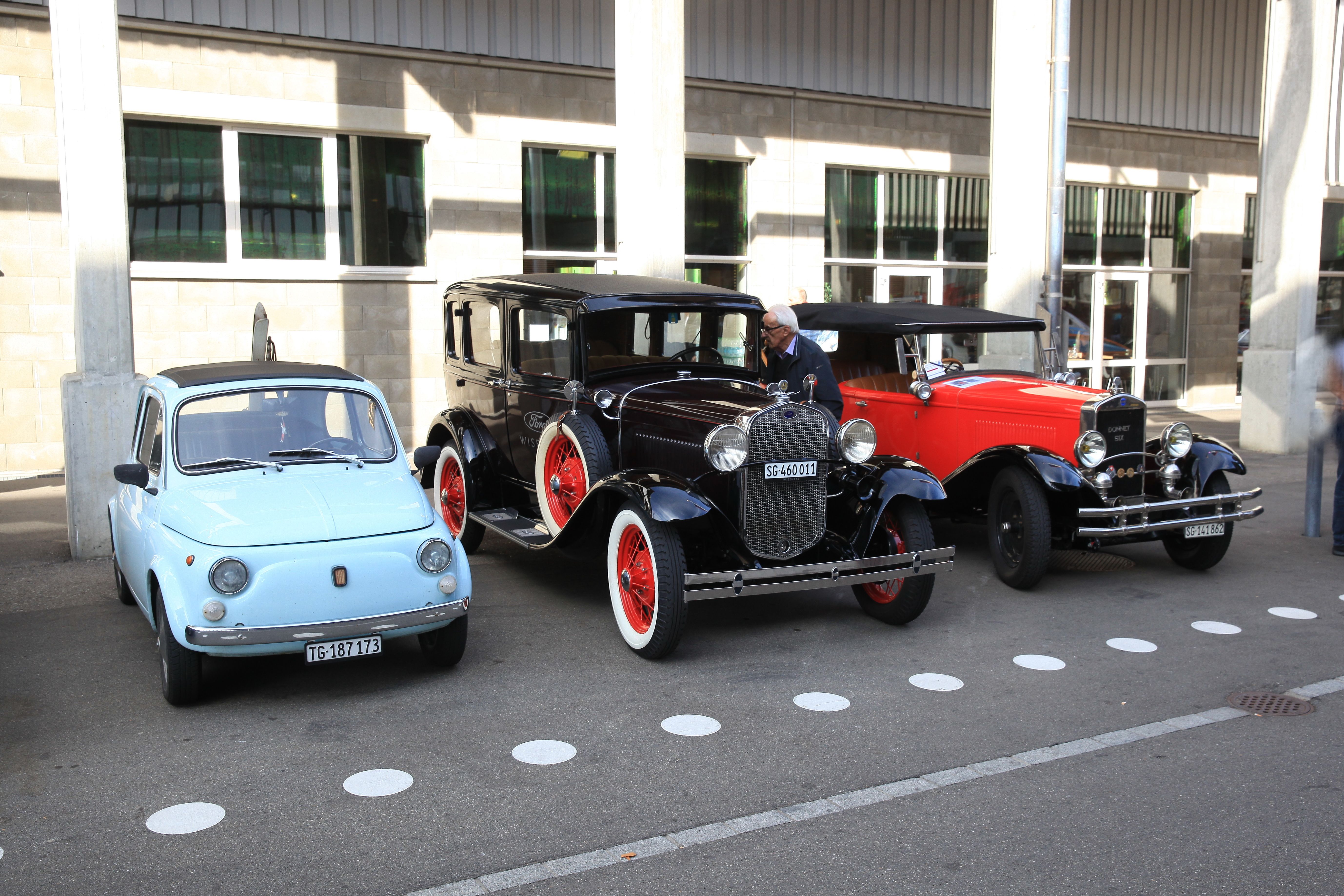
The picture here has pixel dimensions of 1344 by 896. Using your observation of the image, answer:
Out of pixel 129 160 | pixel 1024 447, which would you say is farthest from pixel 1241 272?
pixel 129 160

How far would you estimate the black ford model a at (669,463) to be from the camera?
558cm

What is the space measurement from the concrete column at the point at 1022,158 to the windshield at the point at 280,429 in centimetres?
772

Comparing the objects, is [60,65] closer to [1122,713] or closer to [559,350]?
[559,350]

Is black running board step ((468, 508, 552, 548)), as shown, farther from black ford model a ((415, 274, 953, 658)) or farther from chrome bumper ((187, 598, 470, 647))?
chrome bumper ((187, 598, 470, 647))

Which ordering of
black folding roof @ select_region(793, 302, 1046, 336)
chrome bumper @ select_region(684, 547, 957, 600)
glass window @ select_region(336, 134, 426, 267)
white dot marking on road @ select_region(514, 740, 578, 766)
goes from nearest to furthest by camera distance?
white dot marking on road @ select_region(514, 740, 578, 766)
chrome bumper @ select_region(684, 547, 957, 600)
black folding roof @ select_region(793, 302, 1046, 336)
glass window @ select_region(336, 134, 426, 267)

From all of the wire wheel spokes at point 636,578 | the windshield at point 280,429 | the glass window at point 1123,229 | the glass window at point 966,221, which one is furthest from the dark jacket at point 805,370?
the glass window at point 1123,229

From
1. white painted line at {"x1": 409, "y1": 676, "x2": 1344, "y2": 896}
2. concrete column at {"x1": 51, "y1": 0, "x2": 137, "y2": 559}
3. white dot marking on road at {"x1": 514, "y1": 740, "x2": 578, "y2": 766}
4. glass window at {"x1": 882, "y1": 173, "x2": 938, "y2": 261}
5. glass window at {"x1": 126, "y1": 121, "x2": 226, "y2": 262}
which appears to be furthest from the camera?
glass window at {"x1": 882, "y1": 173, "x2": 938, "y2": 261}

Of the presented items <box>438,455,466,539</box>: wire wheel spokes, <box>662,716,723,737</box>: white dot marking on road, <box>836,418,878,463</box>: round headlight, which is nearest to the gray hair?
<box>836,418,878,463</box>: round headlight

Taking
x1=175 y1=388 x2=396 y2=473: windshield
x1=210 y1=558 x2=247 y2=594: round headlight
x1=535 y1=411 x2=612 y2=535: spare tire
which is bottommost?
x1=210 y1=558 x2=247 y2=594: round headlight

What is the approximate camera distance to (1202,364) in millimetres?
18078

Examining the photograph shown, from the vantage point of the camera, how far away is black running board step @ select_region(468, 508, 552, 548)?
6.48 metres

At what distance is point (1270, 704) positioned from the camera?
4.95m

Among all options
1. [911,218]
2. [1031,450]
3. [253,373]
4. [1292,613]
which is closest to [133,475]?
[253,373]

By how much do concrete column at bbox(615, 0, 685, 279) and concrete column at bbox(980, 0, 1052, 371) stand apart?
3922 millimetres
